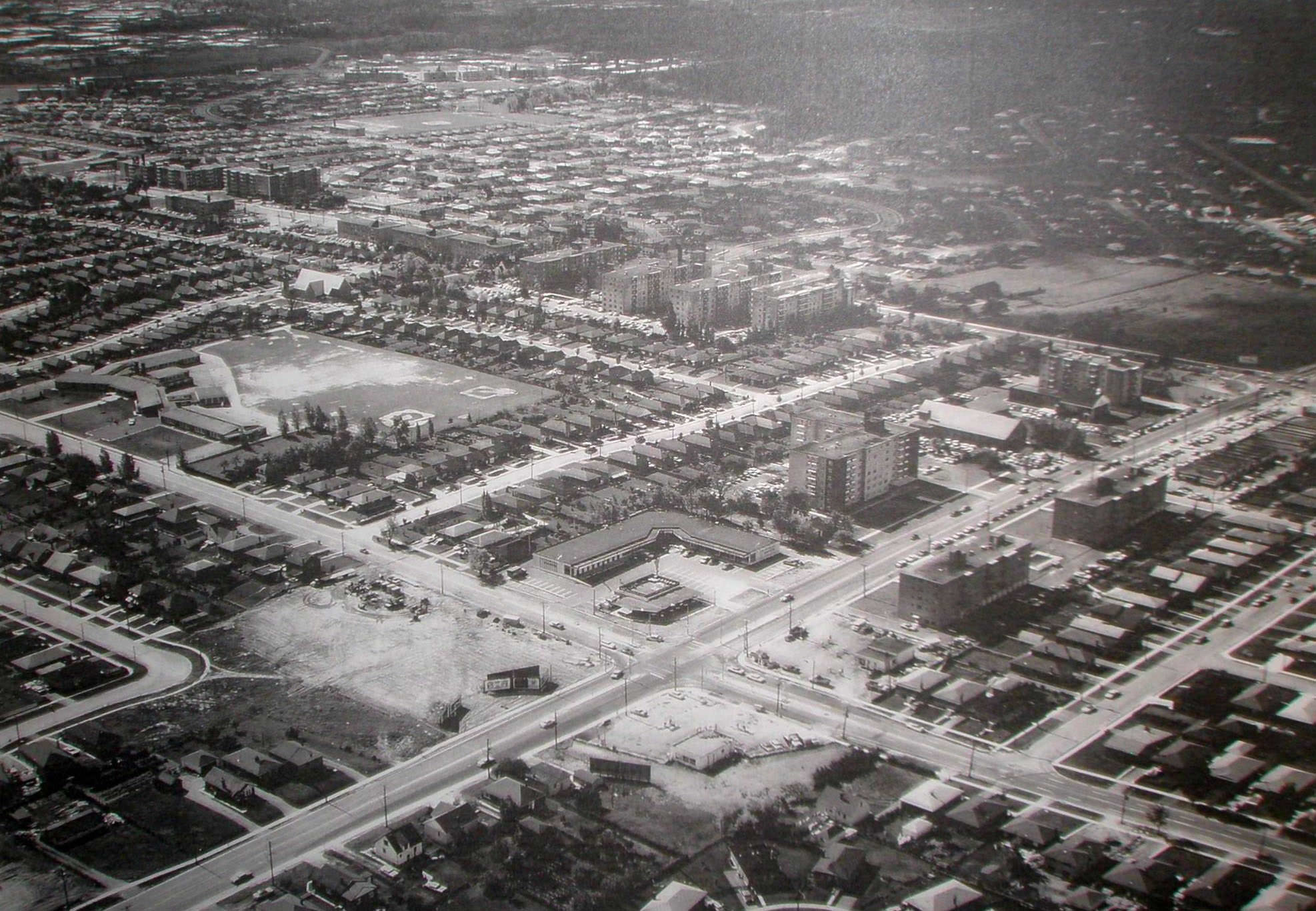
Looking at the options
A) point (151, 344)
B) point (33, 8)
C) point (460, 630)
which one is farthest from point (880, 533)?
point (33, 8)

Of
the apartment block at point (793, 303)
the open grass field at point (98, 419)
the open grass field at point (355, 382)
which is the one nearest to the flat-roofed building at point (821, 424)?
the open grass field at point (355, 382)

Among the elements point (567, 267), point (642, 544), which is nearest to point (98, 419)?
point (642, 544)

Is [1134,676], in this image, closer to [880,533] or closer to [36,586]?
[880,533]

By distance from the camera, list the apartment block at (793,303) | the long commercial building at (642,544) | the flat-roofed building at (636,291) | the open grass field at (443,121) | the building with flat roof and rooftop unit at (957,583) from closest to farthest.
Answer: the building with flat roof and rooftop unit at (957,583) → the long commercial building at (642,544) → the apartment block at (793,303) → the flat-roofed building at (636,291) → the open grass field at (443,121)

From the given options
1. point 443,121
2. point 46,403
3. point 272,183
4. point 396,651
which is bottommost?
point 396,651

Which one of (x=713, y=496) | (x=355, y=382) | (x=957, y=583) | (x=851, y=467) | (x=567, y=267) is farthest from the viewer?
(x=567, y=267)

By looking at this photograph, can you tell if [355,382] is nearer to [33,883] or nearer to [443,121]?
[33,883]

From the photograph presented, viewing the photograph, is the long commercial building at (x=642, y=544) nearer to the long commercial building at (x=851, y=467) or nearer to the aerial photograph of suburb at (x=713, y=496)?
the aerial photograph of suburb at (x=713, y=496)
